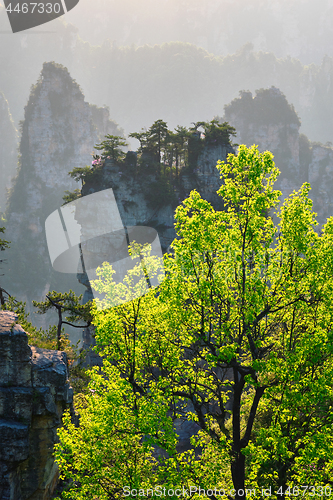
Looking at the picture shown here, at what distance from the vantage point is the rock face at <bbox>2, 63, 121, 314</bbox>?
7050 centimetres

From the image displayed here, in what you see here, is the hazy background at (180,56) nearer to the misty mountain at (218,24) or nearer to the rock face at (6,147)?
the misty mountain at (218,24)

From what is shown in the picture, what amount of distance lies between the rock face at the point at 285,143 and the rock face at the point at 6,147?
2435 inches

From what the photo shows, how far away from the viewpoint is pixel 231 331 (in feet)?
30.1

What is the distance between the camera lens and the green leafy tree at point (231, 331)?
27.4ft

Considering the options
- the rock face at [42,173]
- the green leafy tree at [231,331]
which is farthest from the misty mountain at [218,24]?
the green leafy tree at [231,331]

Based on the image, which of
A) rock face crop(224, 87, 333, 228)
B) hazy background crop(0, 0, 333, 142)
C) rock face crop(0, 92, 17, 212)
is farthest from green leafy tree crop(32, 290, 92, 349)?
hazy background crop(0, 0, 333, 142)

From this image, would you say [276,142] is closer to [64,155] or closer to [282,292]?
[64,155]

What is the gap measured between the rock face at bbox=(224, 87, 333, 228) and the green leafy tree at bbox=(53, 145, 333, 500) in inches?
2451

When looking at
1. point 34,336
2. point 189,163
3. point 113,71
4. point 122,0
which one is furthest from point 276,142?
point 122,0

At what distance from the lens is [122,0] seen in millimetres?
169250

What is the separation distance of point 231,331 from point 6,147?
4169 inches

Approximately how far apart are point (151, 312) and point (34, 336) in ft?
20.9

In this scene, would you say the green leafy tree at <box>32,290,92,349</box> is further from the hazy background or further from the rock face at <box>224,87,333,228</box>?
the hazy background

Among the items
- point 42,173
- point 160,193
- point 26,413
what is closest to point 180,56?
point 42,173
